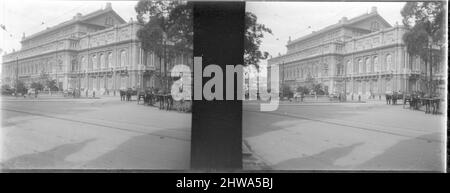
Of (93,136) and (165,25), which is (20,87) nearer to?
(93,136)

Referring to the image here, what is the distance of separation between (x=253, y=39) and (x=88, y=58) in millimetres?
2216

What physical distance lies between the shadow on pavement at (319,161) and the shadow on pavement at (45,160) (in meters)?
2.45

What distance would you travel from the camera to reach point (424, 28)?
4234 mm

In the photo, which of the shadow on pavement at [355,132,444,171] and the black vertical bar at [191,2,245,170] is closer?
the black vertical bar at [191,2,245,170]

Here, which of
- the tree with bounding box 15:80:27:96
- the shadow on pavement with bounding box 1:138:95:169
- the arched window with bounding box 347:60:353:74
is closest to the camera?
the shadow on pavement with bounding box 1:138:95:169

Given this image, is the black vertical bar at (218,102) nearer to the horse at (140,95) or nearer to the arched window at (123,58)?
the horse at (140,95)

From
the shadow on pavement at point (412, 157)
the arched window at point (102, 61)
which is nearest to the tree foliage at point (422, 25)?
the shadow on pavement at point (412, 157)

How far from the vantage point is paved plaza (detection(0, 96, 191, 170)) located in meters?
3.91

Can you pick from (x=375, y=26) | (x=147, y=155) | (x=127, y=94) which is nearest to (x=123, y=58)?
(x=127, y=94)

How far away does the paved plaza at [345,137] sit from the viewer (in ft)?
13.3

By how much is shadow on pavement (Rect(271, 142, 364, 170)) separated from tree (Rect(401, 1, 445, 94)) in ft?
4.62

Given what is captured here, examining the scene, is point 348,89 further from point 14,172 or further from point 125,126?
point 14,172

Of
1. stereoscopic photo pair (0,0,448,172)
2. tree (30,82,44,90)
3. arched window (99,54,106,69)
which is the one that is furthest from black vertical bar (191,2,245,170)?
tree (30,82,44,90)

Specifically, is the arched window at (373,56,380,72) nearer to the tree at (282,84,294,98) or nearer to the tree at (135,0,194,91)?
the tree at (282,84,294,98)
